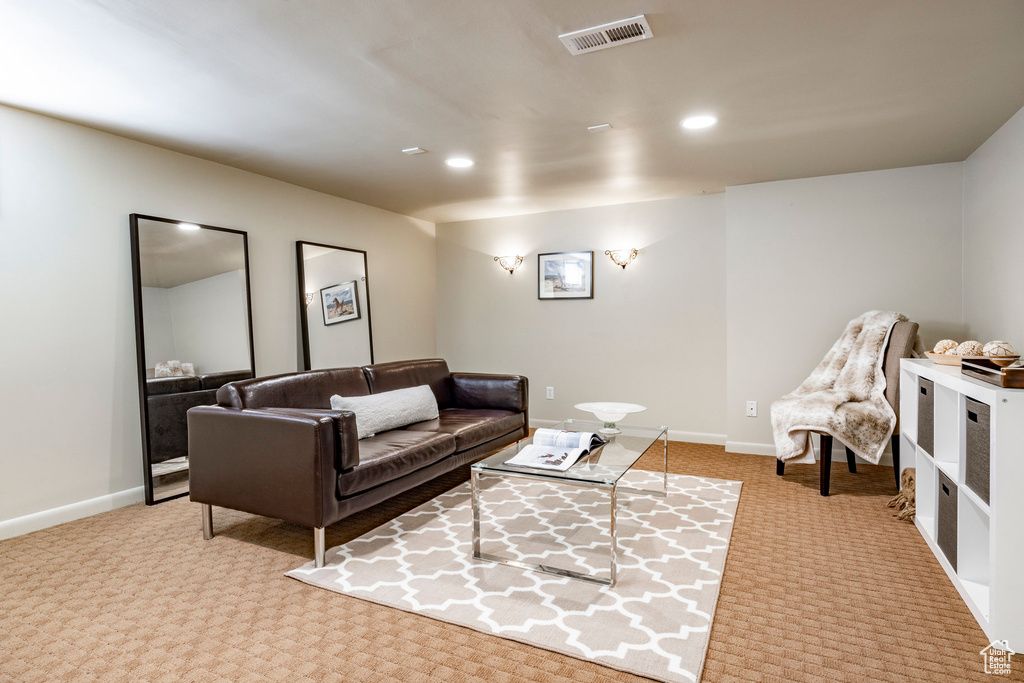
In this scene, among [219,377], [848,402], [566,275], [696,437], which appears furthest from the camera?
[566,275]

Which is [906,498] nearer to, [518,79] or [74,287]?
[518,79]

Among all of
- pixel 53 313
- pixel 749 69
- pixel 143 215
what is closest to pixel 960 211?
pixel 749 69

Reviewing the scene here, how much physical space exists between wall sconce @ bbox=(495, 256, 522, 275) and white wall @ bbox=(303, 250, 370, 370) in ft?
4.83

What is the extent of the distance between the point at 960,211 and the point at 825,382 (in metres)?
1.54

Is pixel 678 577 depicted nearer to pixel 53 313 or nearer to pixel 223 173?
pixel 53 313

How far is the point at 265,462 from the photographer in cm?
245

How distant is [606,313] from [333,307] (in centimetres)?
255

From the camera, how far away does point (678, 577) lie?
2.25 metres

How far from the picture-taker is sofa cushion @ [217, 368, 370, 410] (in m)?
2.82

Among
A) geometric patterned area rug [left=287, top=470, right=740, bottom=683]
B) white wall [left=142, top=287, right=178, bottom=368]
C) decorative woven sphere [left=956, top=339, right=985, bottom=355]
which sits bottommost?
geometric patterned area rug [left=287, top=470, right=740, bottom=683]

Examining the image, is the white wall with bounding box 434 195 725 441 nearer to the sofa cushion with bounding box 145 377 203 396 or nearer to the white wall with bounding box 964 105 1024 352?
the white wall with bounding box 964 105 1024 352

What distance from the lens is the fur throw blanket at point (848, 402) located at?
3.21 m

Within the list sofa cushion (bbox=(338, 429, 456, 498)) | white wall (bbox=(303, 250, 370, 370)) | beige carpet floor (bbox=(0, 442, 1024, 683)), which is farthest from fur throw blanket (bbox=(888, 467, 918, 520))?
white wall (bbox=(303, 250, 370, 370))
